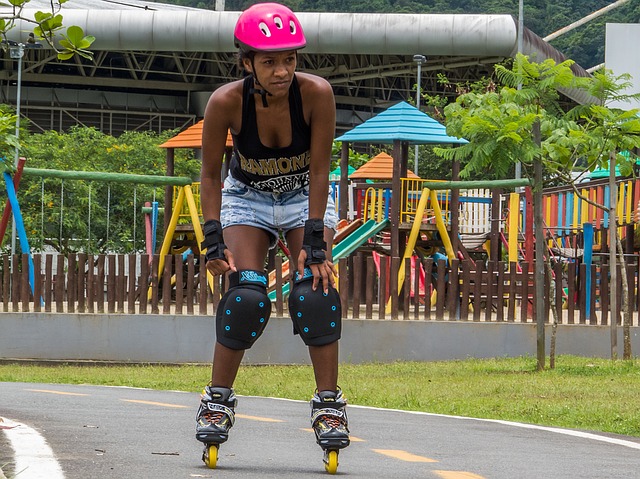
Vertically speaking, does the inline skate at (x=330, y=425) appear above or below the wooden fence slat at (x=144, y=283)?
below

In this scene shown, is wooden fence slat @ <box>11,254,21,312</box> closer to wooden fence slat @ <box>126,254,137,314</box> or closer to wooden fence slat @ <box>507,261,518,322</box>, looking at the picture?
wooden fence slat @ <box>126,254,137,314</box>

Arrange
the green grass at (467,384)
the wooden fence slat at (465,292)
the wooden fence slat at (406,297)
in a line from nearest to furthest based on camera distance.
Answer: the green grass at (467,384) → the wooden fence slat at (465,292) → the wooden fence slat at (406,297)

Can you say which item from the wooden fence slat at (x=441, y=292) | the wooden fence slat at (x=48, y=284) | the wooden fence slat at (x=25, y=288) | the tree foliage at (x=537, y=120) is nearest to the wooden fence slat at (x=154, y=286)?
the wooden fence slat at (x=48, y=284)

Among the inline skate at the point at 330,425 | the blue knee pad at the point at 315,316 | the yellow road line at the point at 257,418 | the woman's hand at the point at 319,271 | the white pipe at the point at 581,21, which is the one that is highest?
the white pipe at the point at 581,21

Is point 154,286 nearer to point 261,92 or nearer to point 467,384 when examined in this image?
point 467,384

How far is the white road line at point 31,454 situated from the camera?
15.8 ft

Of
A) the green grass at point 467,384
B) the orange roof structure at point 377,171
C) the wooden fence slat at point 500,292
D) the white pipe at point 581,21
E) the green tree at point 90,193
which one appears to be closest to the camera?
the green grass at point 467,384

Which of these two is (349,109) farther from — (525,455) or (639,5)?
(525,455)

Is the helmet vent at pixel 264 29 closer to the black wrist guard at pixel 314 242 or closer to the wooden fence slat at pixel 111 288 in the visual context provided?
the black wrist guard at pixel 314 242

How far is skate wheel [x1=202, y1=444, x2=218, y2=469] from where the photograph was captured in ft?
17.3

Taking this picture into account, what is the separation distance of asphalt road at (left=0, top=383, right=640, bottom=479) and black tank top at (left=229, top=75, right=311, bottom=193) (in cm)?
112

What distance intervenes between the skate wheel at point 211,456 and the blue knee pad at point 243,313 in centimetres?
41

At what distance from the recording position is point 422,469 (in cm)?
549

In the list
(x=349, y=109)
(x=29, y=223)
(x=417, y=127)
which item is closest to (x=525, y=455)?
(x=417, y=127)
